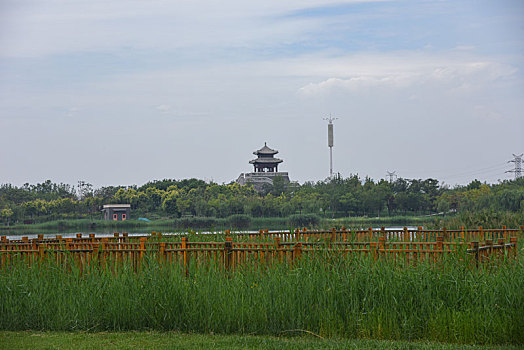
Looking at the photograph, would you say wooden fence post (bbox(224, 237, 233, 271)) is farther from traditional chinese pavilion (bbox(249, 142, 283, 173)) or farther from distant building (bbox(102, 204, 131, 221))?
traditional chinese pavilion (bbox(249, 142, 283, 173))

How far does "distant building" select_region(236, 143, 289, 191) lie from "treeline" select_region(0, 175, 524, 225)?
317cm

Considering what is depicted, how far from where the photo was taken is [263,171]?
8881 centimetres

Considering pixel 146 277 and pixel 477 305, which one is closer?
pixel 477 305

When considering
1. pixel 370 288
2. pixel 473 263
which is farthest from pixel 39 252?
pixel 473 263

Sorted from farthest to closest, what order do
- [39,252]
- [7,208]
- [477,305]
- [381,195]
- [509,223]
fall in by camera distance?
[7,208]
[381,195]
[509,223]
[39,252]
[477,305]

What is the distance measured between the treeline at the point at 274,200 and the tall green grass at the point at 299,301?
5452cm

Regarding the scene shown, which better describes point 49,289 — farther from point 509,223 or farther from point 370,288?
point 509,223

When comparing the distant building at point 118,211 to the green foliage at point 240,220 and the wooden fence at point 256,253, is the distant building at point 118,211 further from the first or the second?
the wooden fence at point 256,253

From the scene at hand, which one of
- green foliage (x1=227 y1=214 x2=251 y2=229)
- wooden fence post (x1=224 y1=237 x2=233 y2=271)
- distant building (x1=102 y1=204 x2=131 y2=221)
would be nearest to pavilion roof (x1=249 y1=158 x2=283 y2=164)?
distant building (x1=102 y1=204 x2=131 y2=221)

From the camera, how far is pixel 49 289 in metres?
8.53

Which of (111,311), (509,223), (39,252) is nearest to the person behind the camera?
(111,311)

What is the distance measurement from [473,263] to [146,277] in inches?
179

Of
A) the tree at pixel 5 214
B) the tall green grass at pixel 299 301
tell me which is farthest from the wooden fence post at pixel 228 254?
the tree at pixel 5 214

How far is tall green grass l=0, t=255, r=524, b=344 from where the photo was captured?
23.8 feet
